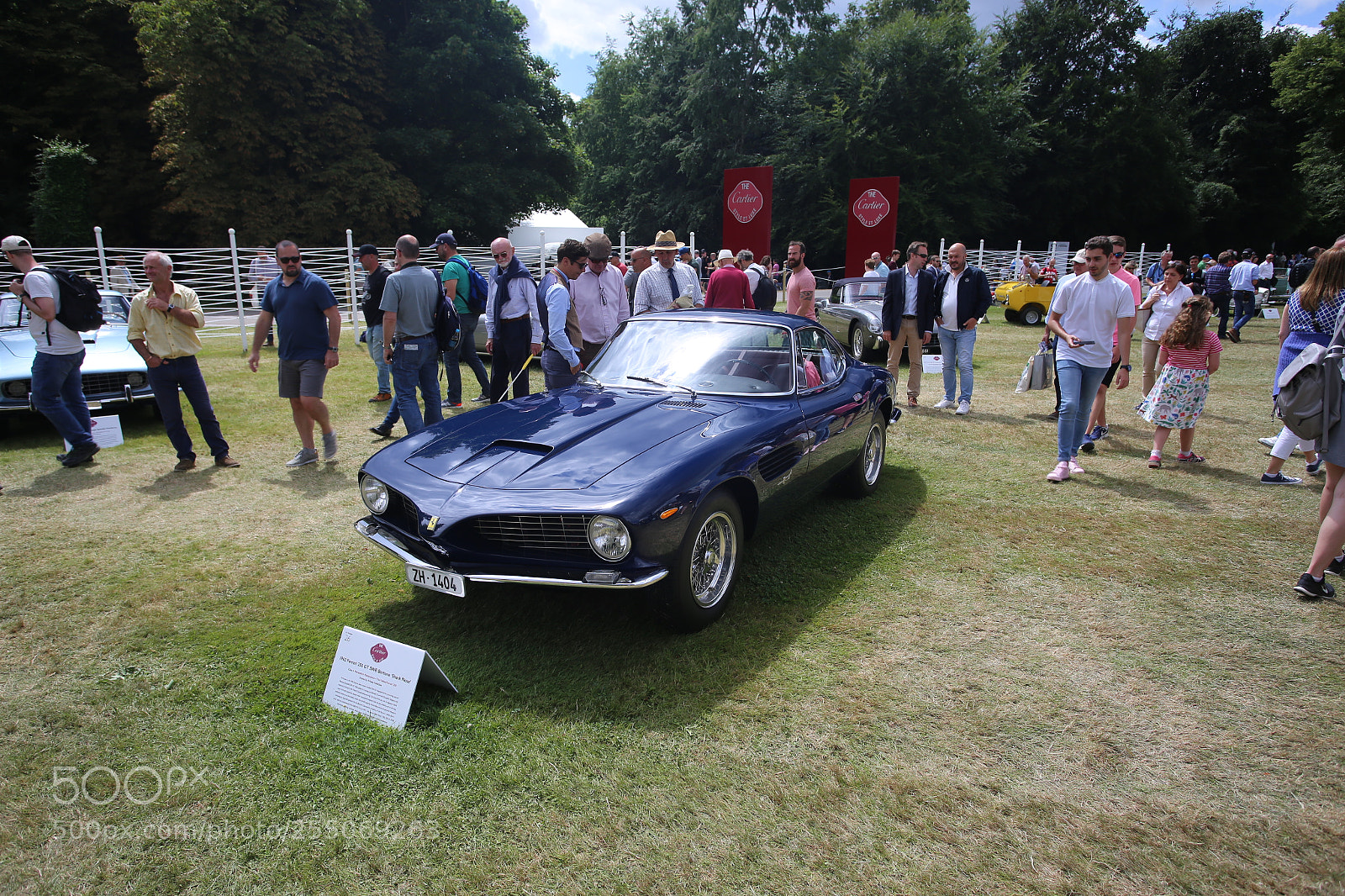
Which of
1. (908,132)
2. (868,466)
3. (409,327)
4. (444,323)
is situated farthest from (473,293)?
(908,132)

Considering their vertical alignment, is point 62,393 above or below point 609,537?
below

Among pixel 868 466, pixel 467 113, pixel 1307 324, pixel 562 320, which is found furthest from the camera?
pixel 467 113

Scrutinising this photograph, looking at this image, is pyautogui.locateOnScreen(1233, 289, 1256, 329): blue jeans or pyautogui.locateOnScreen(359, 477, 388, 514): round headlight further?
pyautogui.locateOnScreen(1233, 289, 1256, 329): blue jeans

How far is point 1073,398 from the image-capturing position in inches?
243

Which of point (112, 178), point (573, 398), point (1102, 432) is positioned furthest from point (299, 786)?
point (112, 178)

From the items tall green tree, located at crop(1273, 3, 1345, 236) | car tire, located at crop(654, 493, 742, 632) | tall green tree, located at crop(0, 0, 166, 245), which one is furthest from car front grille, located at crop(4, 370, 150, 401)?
tall green tree, located at crop(1273, 3, 1345, 236)

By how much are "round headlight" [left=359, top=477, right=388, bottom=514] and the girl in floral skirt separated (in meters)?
6.47

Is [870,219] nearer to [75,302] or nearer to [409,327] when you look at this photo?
[409,327]

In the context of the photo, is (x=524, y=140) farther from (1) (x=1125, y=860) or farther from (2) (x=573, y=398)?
(1) (x=1125, y=860)

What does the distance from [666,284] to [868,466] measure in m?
3.02

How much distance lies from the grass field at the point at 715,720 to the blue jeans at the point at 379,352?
4.12 metres

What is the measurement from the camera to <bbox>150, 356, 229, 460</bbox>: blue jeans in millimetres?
6559

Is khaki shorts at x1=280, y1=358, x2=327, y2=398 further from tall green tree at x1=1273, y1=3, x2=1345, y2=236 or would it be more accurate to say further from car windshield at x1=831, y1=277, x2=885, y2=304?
tall green tree at x1=1273, y1=3, x2=1345, y2=236

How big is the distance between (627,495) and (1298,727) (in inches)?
114
